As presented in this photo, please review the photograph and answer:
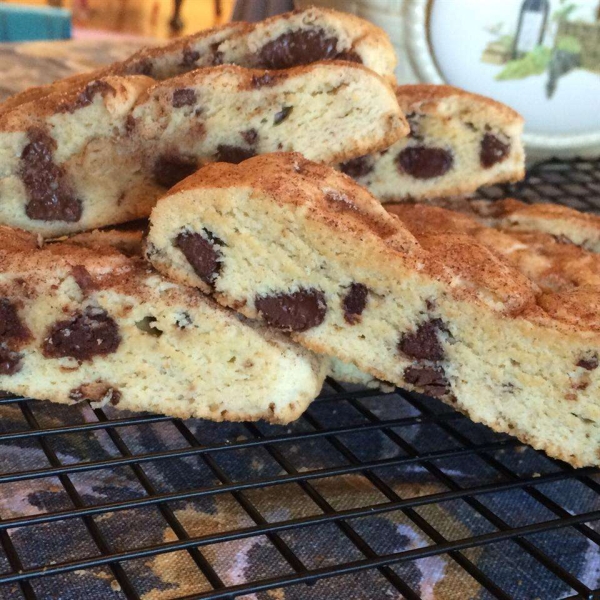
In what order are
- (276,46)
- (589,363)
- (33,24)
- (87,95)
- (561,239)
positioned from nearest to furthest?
(589,363) → (87,95) → (276,46) → (561,239) → (33,24)

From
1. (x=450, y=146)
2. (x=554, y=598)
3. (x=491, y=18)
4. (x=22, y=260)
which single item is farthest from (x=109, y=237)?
(x=491, y=18)

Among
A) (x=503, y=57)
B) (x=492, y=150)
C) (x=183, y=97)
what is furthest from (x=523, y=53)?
(x=183, y=97)

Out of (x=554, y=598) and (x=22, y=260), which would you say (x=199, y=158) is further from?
(x=554, y=598)

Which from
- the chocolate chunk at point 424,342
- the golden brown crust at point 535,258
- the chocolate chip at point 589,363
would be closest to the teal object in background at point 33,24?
the golden brown crust at point 535,258

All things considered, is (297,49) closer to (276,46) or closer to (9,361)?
(276,46)

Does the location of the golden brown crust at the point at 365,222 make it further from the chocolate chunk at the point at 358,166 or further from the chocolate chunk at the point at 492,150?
the chocolate chunk at the point at 492,150

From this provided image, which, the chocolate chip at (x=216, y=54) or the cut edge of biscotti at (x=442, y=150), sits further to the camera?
the cut edge of biscotti at (x=442, y=150)
